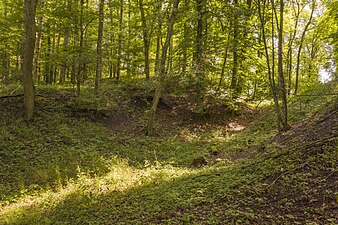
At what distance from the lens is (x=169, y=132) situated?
12711 millimetres

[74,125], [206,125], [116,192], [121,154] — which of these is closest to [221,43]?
[206,125]

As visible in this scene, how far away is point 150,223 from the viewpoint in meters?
4.40

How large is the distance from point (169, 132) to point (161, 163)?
398 cm

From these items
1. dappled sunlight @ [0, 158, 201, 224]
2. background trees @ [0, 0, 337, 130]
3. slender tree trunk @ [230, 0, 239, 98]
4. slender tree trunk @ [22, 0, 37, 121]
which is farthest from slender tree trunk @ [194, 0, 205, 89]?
slender tree trunk @ [22, 0, 37, 121]

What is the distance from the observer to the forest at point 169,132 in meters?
4.73

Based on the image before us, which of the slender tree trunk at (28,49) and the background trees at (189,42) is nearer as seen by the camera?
the slender tree trunk at (28,49)

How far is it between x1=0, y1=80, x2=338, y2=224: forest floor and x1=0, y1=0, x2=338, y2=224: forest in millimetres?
38

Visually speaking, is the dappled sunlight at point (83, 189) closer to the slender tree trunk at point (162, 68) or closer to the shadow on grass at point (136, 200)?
the shadow on grass at point (136, 200)

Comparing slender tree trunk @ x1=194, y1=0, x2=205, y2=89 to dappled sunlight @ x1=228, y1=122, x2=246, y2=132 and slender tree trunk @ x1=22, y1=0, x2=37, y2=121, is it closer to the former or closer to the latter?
dappled sunlight @ x1=228, y1=122, x2=246, y2=132

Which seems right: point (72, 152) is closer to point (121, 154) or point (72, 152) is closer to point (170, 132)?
point (121, 154)

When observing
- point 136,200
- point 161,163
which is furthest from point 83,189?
point 161,163

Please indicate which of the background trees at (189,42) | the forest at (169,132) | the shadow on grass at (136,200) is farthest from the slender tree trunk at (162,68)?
the shadow on grass at (136,200)

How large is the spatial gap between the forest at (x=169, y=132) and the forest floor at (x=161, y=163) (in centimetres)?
4

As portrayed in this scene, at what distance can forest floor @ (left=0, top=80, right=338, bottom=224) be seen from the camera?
14.5 ft
